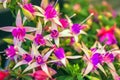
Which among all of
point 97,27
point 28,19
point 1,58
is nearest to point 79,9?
point 97,27

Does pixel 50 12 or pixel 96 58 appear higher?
pixel 50 12

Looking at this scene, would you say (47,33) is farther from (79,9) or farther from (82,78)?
(79,9)

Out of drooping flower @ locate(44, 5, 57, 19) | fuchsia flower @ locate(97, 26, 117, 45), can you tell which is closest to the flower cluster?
drooping flower @ locate(44, 5, 57, 19)

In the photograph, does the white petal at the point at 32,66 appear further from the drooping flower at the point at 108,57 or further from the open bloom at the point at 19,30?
the drooping flower at the point at 108,57

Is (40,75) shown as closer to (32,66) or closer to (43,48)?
(32,66)

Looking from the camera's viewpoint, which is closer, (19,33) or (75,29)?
(19,33)

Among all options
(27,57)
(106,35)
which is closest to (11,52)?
(27,57)

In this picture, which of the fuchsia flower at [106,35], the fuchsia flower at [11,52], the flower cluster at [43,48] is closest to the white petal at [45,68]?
the flower cluster at [43,48]

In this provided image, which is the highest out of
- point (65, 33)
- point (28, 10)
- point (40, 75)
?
point (28, 10)
